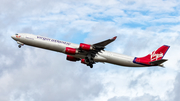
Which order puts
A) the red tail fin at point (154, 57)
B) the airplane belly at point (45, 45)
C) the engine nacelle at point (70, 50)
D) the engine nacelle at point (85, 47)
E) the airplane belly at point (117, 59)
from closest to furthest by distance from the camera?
the engine nacelle at point (85, 47) → the engine nacelle at point (70, 50) → the airplane belly at point (45, 45) → the airplane belly at point (117, 59) → the red tail fin at point (154, 57)

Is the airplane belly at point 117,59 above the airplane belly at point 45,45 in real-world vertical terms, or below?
below

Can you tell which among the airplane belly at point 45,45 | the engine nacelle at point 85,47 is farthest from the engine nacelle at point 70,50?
the engine nacelle at point 85,47

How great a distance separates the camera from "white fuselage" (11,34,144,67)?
206 feet

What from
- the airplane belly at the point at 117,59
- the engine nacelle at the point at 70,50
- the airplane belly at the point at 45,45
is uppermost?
the airplane belly at the point at 45,45

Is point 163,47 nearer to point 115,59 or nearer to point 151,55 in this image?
point 151,55

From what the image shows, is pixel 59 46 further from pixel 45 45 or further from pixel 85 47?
pixel 85 47

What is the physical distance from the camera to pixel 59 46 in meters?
62.6

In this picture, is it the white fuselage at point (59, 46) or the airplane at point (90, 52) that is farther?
the white fuselage at point (59, 46)

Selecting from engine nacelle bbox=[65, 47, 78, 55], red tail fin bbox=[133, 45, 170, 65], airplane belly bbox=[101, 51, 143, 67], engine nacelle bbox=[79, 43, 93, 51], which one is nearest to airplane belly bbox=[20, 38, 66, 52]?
engine nacelle bbox=[65, 47, 78, 55]

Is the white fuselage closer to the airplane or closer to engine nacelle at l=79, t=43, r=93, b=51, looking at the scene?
the airplane

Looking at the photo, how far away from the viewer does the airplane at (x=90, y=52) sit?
203ft

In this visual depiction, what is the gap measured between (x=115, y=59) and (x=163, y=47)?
13291mm

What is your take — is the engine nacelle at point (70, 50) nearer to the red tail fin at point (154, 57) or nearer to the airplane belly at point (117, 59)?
the airplane belly at point (117, 59)

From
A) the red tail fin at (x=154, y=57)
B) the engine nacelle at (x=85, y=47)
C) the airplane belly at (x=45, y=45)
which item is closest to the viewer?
the engine nacelle at (x=85, y=47)
